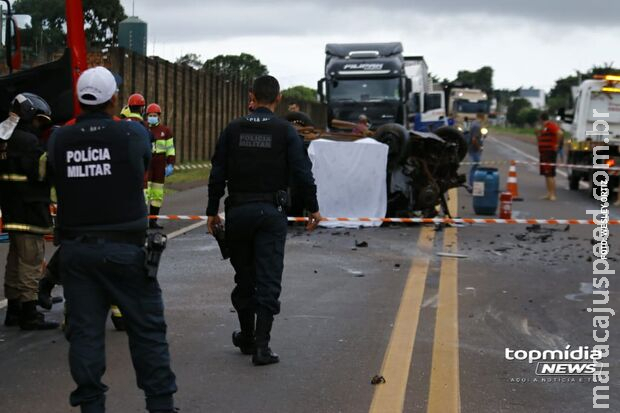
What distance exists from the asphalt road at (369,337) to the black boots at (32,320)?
104mm

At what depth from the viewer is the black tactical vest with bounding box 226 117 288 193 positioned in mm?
6914

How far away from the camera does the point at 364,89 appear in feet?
104

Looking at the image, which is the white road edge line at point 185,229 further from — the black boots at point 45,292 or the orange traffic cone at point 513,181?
the orange traffic cone at point 513,181

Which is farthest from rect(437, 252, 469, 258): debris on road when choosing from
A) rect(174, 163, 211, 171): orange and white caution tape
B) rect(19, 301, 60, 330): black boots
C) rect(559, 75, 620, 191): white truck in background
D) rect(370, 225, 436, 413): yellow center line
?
rect(174, 163, 211, 171): orange and white caution tape

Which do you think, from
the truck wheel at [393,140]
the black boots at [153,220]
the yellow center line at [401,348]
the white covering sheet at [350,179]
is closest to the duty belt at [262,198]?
the yellow center line at [401,348]

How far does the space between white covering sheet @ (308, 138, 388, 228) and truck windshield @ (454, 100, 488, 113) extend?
1969 inches

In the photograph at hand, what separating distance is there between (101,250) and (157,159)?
32.0 feet

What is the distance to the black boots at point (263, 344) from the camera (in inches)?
267

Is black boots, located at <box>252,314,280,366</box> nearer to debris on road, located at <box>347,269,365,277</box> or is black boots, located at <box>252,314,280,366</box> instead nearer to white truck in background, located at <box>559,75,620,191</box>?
debris on road, located at <box>347,269,365,277</box>

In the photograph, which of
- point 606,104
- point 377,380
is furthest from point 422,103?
point 377,380

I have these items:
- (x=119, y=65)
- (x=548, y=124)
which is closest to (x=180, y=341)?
(x=548, y=124)

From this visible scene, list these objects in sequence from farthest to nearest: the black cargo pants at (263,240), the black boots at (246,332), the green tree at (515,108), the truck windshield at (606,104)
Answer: the green tree at (515,108) → the truck windshield at (606,104) → the black boots at (246,332) → the black cargo pants at (263,240)

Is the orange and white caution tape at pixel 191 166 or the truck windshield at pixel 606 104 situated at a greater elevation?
the truck windshield at pixel 606 104

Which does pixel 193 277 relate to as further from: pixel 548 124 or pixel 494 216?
pixel 548 124
